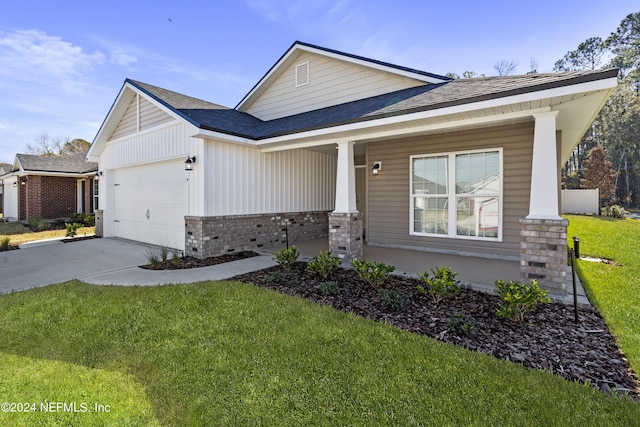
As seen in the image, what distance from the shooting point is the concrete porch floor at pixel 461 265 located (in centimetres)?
496

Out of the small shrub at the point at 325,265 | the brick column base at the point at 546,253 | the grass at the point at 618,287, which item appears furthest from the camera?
the small shrub at the point at 325,265

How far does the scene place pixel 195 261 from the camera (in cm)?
743

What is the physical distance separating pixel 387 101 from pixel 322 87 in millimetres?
3153

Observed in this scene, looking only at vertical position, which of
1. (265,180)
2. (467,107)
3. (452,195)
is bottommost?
(452,195)

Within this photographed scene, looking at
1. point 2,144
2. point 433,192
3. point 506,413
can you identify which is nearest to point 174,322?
point 506,413

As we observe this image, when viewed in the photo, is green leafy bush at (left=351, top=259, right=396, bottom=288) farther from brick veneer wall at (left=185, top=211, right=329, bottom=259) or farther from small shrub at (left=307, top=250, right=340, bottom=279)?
brick veneer wall at (left=185, top=211, right=329, bottom=259)

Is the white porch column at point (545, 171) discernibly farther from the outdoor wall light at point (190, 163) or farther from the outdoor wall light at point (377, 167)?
the outdoor wall light at point (190, 163)

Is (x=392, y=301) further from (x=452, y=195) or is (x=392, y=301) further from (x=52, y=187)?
(x=52, y=187)

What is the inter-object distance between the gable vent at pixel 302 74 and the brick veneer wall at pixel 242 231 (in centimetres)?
436

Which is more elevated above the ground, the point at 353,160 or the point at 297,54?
the point at 297,54

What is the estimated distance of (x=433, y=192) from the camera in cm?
783

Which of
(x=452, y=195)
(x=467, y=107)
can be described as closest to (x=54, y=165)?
(x=452, y=195)

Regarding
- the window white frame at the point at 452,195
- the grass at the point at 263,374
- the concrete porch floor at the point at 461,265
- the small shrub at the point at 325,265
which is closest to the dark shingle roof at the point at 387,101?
the window white frame at the point at 452,195

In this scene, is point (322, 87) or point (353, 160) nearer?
point (353, 160)
